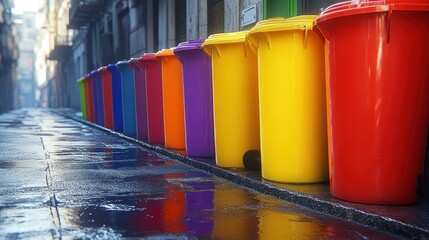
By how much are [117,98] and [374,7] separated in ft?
23.7

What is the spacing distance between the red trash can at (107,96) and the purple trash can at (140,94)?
2615mm

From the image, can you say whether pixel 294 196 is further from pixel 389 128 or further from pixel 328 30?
pixel 328 30

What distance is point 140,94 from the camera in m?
8.14

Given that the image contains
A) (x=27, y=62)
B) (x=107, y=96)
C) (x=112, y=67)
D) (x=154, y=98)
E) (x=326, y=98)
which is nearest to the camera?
(x=326, y=98)

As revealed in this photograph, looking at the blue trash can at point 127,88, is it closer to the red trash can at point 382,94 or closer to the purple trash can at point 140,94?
the purple trash can at point 140,94

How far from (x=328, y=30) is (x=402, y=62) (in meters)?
0.55

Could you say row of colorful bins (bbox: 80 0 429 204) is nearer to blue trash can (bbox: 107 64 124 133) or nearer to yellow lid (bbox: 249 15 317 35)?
yellow lid (bbox: 249 15 317 35)

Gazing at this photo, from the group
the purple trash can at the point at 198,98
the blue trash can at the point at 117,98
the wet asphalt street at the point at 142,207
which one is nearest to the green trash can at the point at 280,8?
the purple trash can at the point at 198,98

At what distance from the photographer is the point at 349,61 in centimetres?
330

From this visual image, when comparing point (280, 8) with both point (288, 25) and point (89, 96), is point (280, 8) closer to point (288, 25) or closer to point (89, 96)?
point (288, 25)

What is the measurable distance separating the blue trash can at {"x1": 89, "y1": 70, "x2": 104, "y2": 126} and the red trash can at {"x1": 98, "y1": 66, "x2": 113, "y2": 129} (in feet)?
1.73

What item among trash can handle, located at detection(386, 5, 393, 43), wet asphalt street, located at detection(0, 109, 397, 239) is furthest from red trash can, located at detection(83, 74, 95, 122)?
trash can handle, located at detection(386, 5, 393, 43)

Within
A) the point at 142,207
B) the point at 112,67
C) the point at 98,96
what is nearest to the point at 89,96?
the point at 98,96

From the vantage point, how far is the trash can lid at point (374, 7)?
10.1ft
